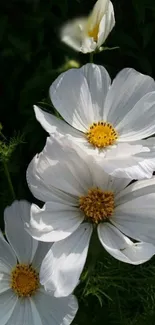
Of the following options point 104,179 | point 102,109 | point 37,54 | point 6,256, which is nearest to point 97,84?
point 102,109

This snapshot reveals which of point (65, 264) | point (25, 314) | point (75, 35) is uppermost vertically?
point (75, 35)

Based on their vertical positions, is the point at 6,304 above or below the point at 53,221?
below

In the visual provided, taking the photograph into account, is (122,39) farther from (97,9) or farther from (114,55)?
(97,9)

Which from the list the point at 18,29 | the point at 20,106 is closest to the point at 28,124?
the point at 20,106

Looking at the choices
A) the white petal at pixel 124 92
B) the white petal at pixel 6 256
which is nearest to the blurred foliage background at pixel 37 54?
the white petal at pixel 6 256

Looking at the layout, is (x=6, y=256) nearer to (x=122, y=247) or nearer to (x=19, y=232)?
(x=19, y=232)

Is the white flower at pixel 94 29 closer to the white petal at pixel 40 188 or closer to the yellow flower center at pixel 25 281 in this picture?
the white petal at pixel 40 188

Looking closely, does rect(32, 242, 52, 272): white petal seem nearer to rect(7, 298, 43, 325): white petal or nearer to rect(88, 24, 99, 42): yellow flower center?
rect(7, 298, 43, 325): white petal
